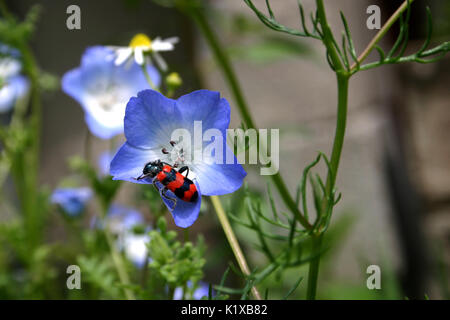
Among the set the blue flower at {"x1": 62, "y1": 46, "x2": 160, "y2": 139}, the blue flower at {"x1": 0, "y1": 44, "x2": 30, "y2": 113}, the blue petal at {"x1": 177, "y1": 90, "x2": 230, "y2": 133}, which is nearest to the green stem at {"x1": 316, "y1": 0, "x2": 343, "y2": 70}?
the blue petal at {"x1": 177, "y1": 90, "x2": 230, "y2": 133}

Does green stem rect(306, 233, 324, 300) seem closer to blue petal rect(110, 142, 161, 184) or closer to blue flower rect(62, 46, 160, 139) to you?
blue petal rect(110, 142, 161, 184)

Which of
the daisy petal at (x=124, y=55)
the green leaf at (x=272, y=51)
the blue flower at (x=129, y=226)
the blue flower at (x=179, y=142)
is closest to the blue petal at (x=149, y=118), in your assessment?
the blue flower at (x=179, y=142)

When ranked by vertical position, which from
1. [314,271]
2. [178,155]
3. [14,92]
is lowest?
[314,271]

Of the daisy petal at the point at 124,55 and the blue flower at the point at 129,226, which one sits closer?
the daisy petal at the point at 124,55

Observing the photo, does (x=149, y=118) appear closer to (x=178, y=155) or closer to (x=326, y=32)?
(x=178, y=155)

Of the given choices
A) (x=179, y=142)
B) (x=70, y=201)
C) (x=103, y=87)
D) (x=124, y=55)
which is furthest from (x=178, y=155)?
(x=70, y=201)

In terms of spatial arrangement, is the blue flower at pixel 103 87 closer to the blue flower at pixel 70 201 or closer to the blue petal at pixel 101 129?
the blue petal at pixel 101 129

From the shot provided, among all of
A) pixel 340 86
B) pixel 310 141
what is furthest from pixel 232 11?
pixel 340 86
